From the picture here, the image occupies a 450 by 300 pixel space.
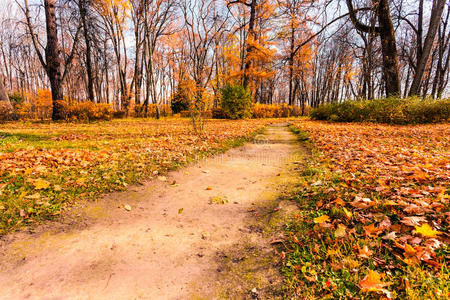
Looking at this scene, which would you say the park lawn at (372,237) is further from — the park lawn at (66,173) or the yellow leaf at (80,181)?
the yellow leaf at (80,181)

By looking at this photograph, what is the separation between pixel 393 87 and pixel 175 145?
11.1m

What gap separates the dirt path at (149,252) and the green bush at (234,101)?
43.5ft

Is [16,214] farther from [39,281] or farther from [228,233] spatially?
[228,233]

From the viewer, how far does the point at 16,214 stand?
219cm

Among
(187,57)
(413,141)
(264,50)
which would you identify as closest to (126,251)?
(413,141)

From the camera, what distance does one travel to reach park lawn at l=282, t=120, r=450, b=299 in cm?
126

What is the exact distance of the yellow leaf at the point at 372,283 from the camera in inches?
47.1

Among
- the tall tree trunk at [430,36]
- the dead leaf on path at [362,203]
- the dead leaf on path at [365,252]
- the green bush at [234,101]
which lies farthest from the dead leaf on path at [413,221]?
the green bush at [234,101]

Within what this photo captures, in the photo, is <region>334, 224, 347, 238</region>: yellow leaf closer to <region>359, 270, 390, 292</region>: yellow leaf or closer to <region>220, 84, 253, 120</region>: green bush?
<region>359, 270, 390, 292</region>: yellow leaf

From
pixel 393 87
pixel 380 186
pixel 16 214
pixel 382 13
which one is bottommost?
pixel 16 214

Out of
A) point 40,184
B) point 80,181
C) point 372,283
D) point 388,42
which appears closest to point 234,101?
point 388,42

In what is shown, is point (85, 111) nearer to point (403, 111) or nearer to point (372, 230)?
point (372, 230)

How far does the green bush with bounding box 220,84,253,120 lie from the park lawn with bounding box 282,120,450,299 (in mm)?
13349

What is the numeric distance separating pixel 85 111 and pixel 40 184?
457 inches
